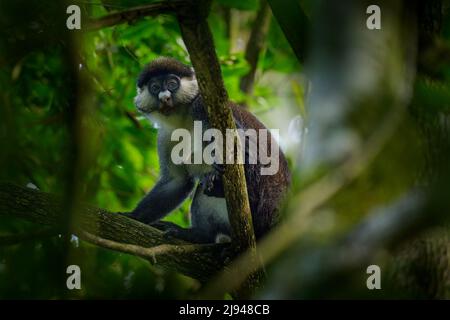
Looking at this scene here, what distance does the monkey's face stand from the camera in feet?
17.0

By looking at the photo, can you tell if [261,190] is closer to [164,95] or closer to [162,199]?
[162,199]

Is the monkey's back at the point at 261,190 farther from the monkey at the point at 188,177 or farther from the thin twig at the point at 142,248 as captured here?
the thin twig at the point at 142,248

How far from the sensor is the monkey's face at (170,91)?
519cm

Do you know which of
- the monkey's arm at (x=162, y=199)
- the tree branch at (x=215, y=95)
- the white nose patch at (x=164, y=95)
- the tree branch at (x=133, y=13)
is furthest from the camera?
the monkey's arm at (x=162, y=199)

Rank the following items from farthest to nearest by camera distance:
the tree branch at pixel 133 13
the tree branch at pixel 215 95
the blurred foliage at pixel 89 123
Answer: the tree branch at pixel 215 95 < the tree branch at pixel 133 13 < the blurred foliage at pixel 89 123

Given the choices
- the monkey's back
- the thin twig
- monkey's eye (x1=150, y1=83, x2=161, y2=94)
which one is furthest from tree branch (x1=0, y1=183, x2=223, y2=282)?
monkey's eye (x1=150, y1=83, x2=161, y2=94)

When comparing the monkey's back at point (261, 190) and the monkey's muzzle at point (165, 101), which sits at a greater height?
the monkey's muzzle at point (165, 101)

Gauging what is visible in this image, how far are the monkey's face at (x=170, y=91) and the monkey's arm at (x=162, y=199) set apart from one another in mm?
724

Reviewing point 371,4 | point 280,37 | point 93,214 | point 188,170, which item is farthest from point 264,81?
point 371,4

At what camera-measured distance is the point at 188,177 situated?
549 centimetres

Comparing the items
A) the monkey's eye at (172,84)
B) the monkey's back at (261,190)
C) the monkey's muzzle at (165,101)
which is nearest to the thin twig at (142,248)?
the monkey's back at (261,190)

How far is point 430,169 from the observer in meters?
0.98

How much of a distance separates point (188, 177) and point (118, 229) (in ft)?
5.00

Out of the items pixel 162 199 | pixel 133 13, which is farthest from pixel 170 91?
pixel 133 13
